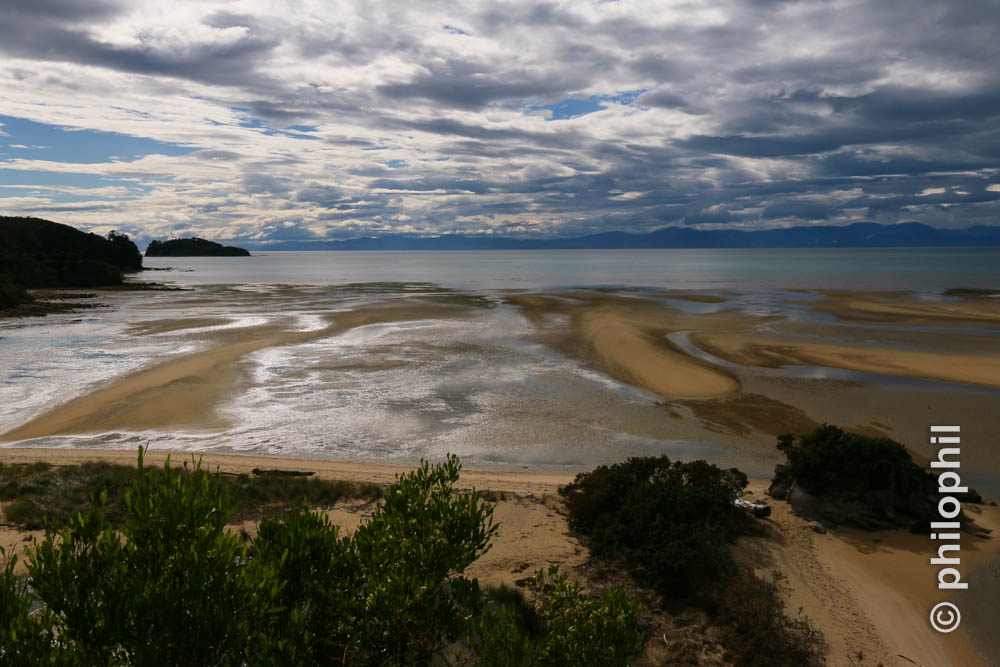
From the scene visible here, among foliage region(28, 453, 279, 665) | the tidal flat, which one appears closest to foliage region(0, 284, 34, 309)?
the tidal flat

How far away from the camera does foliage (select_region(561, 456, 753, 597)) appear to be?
1067 cm

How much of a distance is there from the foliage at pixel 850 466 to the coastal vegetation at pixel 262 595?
10901mm

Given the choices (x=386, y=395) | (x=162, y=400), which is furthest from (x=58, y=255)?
(x=386, y=395)

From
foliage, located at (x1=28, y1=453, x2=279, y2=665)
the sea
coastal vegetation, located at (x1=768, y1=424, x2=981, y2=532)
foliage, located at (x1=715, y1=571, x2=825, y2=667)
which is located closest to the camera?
foliage, located at (x1=28, y1=453, x2=279, y2=665)

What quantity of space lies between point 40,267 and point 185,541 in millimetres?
114235

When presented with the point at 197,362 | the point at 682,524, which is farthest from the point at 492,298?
the point at 682,524

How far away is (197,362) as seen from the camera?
32.3 metres

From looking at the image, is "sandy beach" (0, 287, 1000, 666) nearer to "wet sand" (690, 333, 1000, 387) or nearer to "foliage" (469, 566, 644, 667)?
"wet sand" (690, 333, 1000, 387)

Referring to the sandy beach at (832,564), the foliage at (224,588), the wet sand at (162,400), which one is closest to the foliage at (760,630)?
the sandy beach at (832,564)

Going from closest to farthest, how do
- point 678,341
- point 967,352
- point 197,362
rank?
point 197,362, point 967,352, point 678,341

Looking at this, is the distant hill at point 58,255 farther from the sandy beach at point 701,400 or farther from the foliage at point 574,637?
the foliage at point 574,637

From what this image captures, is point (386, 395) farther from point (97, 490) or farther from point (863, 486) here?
point (863, 486)

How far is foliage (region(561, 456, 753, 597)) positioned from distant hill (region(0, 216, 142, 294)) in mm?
79288

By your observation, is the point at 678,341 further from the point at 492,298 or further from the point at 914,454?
the point at 492,298
